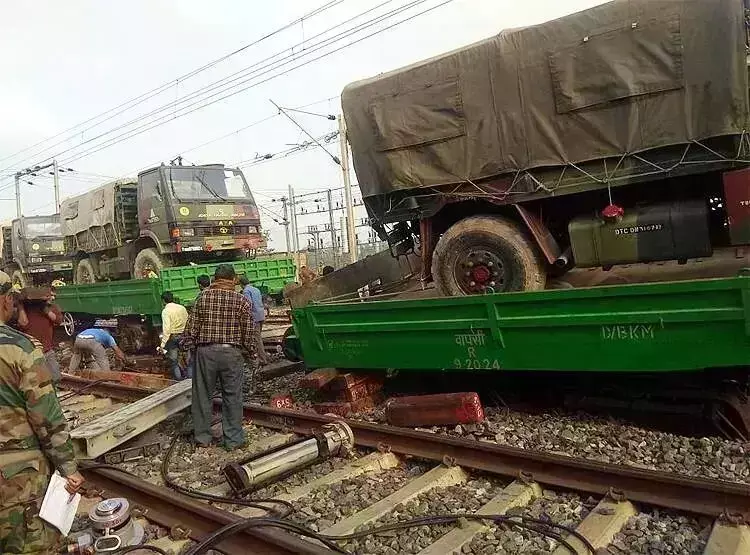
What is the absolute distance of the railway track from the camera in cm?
338

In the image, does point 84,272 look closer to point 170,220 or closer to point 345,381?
point 170,220

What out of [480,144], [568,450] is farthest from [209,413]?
[480,144]

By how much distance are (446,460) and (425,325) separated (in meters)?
1.31

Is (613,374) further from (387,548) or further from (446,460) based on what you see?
(387,548)

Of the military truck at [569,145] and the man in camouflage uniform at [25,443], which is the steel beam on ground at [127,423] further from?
the military truck at [569,145]

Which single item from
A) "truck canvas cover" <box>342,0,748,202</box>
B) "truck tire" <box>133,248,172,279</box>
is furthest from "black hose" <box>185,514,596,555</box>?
"truck tire" <box>133,248,172,279</box>

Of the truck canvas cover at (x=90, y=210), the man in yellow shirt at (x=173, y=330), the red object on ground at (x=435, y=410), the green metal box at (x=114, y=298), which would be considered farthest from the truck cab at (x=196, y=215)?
the red object on ground at (x=435, y=410)

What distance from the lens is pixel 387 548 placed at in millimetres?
3516

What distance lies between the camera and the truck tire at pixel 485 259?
5824 mm

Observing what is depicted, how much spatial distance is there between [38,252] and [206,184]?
8.86 metres

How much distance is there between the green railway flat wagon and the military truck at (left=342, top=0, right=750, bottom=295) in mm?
882

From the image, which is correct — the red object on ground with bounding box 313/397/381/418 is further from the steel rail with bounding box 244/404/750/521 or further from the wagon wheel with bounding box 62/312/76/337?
the wagon wheel with bounding box 62/312/76/337

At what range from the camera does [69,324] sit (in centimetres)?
1562

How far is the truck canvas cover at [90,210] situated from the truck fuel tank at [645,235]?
11.8 m
